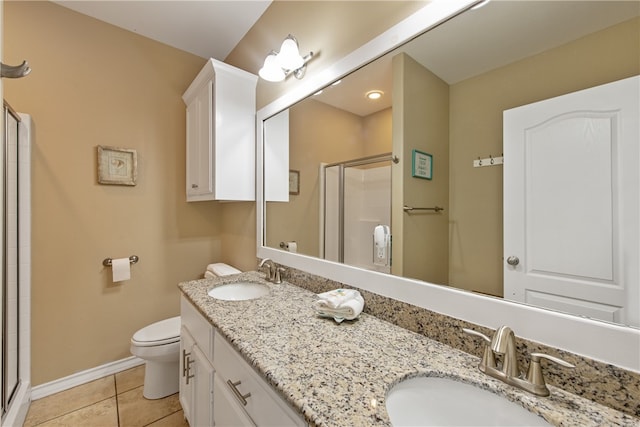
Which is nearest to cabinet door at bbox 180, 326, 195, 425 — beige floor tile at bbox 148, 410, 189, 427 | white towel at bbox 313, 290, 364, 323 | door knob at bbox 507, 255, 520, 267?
beige floor tile at bbox 148, 410, 189, 427

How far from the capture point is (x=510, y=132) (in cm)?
76

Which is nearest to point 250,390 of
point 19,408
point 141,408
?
point 141,408

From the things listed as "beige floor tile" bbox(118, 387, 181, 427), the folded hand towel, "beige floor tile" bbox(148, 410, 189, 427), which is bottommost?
"beige floor tile" bbox(148, 410, 189, 427)

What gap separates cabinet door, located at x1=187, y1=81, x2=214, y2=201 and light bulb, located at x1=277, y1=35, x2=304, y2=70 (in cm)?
65

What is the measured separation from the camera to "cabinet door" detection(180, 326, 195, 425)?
1.31 metres

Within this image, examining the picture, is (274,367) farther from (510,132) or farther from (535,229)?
(510,132)

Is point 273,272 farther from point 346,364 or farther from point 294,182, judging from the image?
point 346,364

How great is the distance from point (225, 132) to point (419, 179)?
1379mm

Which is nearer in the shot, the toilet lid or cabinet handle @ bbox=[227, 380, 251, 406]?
cabinet handle @ bbox=[227, 380, 251, 406]

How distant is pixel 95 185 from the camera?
1.94m

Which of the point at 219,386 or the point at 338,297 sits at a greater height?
the point at 338,297

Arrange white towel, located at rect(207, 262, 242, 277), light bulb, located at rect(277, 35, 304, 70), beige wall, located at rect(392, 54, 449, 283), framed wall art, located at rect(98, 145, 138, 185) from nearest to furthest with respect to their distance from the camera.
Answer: beige wall, located at rect(392, 54, 449, 283) < light bulb, located at rect(277, 35, 304, 70) < framed wall art, located at rect(98, 145, 138, 185) < white towel, located at rect(207, 262, 242, 277)

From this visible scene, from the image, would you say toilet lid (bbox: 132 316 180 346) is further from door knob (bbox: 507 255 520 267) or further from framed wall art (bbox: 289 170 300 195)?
door knob (bbox: 507 255 520 267)

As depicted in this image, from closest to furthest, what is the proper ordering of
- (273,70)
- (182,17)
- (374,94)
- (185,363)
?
(374,94) → (185,363) → (273,70) → (182,17)
